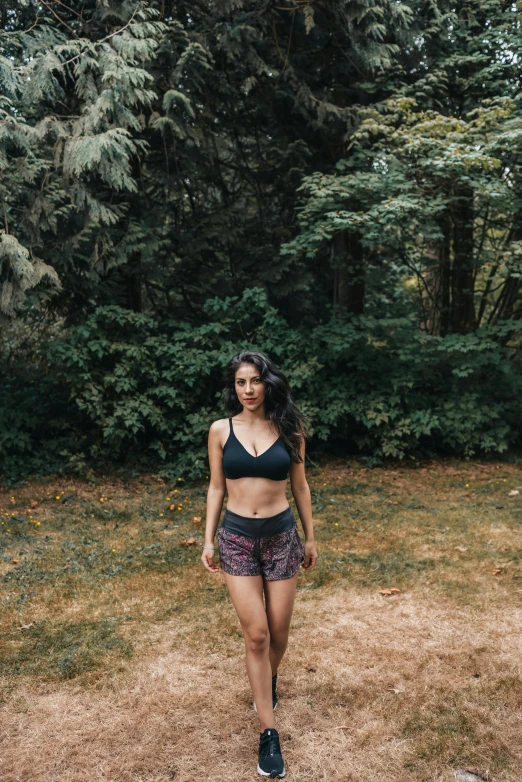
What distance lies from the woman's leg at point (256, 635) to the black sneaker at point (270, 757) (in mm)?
43

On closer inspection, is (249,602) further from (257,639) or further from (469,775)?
(469,775)

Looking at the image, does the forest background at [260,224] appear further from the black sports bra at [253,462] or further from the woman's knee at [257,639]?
the woman's knee at [257,639]

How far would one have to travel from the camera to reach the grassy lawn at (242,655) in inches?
122

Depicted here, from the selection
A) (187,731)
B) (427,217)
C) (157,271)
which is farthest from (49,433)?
(187,731)

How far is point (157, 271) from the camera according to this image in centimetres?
927

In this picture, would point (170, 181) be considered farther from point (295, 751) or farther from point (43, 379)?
point (295, 751)

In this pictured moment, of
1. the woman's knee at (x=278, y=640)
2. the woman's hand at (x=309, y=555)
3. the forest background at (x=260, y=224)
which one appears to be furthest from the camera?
the forest background at (x=260, y=224)

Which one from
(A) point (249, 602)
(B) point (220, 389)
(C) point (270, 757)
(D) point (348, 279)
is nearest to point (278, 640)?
(A) point (249, 602)

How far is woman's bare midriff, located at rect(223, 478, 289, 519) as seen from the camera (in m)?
3.12

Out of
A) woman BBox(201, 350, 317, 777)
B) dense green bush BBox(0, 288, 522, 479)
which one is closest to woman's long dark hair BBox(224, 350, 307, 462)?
woman BBox(201, 350, 317, 777)

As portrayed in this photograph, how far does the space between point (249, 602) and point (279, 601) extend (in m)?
0.18

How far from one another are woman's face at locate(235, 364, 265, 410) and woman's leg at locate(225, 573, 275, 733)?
833mm

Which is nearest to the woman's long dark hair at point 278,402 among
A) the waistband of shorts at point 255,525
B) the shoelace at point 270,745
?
the waistband of shorts at point 255,525

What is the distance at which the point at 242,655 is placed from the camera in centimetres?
405
